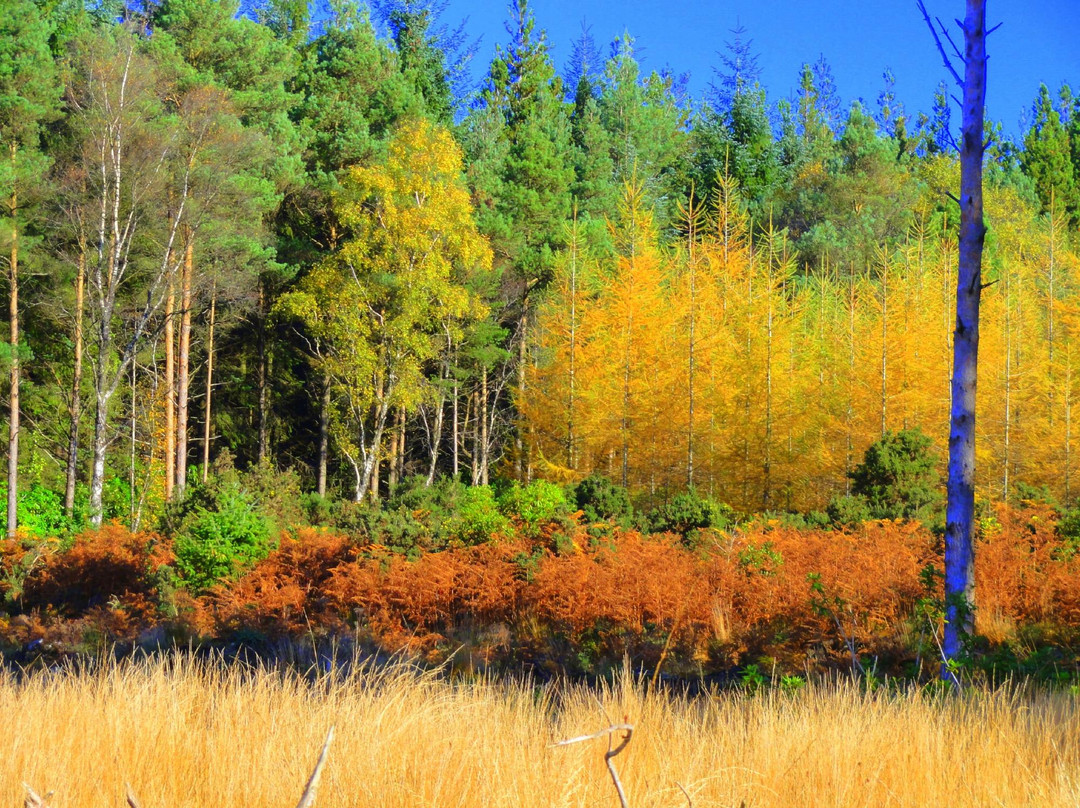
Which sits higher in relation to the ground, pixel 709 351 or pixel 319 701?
pixel 709 351

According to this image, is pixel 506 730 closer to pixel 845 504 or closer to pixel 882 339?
pixel 845 504

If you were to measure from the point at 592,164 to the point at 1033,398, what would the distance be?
15855 millimetres

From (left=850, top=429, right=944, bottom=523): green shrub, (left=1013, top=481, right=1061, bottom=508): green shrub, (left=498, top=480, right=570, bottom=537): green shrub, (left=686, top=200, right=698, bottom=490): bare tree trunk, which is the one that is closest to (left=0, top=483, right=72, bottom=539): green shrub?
(left=498, top=480, right=570, bottom=537): green shrub

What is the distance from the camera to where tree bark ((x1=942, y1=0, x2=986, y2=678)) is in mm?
6324

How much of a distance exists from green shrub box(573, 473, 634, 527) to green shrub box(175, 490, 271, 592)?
4721mm

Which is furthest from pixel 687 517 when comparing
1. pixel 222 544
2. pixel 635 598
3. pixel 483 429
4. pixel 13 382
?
pixel 483 429

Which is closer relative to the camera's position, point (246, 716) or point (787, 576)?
point (246, 716)

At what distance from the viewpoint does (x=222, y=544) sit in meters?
12.5

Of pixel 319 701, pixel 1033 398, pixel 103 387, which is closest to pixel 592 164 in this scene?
pixel 1033 398

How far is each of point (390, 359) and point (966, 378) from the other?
61.7 ft

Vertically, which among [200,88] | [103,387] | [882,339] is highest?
[200,88]

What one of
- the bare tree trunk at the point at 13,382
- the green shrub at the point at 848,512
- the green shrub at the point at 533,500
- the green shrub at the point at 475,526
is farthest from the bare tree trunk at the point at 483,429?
the green shrub at the point at 848,512

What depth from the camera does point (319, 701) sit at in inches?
186

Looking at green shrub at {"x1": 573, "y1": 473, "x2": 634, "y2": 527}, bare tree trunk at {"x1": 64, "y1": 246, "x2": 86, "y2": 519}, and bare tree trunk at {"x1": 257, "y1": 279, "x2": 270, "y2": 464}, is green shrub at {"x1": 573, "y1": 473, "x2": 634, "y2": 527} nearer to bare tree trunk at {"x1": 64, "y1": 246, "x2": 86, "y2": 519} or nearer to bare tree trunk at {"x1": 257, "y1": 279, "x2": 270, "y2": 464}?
bare tree trunk at {"x1": 64, "y1": 246, "x2": 86, "y2": 519}
